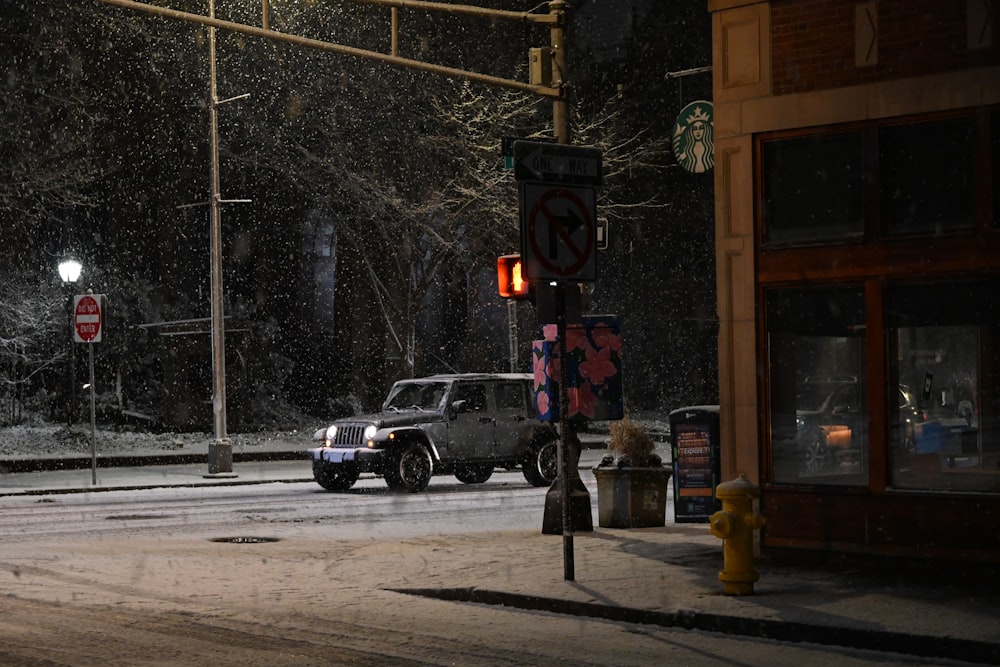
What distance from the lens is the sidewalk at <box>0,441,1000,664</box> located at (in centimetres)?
950

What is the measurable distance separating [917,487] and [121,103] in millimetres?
28507

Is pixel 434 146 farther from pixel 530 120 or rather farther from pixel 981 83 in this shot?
pixel 981 83

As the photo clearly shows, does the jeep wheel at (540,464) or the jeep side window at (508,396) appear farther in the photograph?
the jeep wheel at (540,464)

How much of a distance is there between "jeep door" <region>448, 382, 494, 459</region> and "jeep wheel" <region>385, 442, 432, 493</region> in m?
0.54

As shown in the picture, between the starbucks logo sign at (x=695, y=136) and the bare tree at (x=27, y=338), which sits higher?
the starbucks logo sign at (x=695, y=136)

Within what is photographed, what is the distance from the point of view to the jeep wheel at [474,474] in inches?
997

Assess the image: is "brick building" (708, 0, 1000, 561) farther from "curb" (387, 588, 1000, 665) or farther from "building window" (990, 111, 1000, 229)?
"curb" (387, 588, 1000, 665)

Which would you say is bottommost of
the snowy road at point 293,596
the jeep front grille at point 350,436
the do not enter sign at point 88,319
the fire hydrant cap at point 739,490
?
the snowy road at point 293,596

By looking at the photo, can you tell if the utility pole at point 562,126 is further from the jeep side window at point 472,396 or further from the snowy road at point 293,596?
the jeep side window at point 472,396

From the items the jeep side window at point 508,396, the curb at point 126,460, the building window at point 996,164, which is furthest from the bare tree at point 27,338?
the building window at point 996,164

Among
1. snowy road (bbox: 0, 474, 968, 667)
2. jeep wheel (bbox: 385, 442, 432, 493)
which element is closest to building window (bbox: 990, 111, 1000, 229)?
snowy road (bbox: 0, 474, 968, 667)

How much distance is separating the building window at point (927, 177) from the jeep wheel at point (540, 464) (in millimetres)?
13231

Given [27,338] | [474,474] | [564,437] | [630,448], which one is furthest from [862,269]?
[27,338]

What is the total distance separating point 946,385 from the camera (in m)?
12.3
